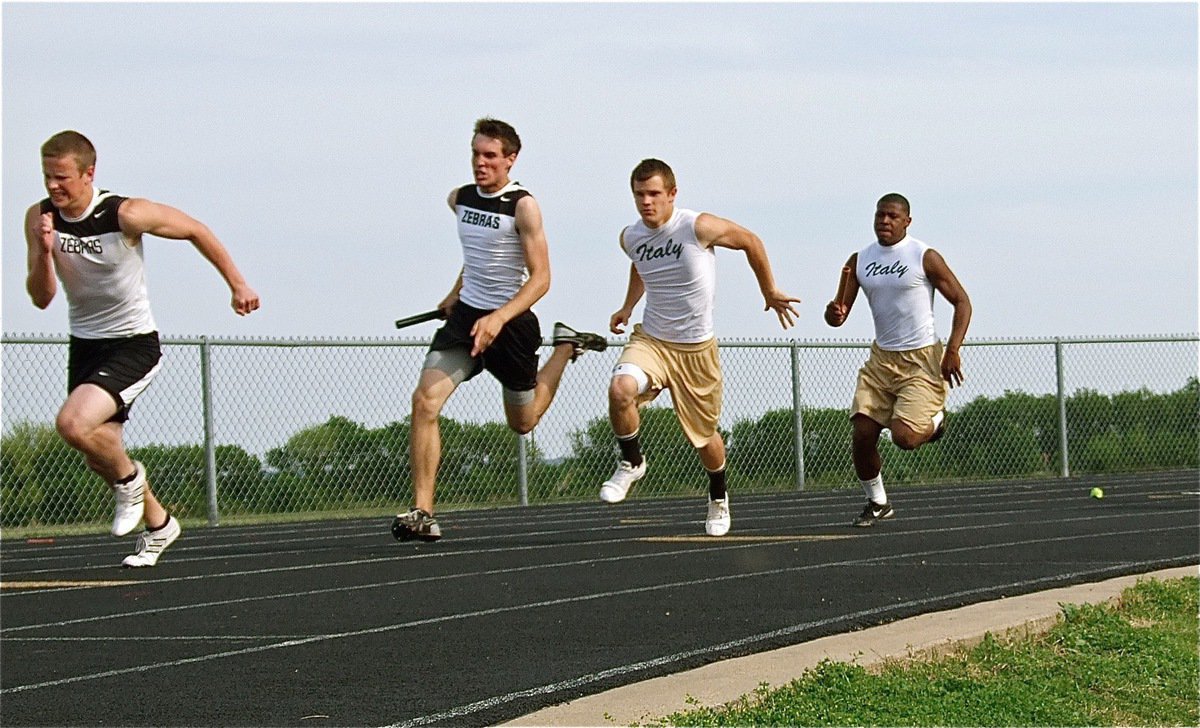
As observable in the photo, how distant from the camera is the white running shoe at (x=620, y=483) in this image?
11.1m

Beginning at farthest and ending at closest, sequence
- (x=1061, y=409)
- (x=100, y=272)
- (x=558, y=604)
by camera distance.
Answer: (x=1061, y=409) < (x=100, y=272) < (x=558, y=604)

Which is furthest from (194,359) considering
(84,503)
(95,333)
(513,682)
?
(513,682)

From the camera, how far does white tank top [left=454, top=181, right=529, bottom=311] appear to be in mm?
10531

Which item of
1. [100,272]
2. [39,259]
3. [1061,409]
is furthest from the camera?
[1061,409]

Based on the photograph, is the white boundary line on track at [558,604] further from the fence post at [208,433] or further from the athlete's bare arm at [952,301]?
the fence post at [208,433]

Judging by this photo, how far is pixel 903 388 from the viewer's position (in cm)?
1267

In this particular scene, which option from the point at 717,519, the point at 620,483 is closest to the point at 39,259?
the point at 620,483

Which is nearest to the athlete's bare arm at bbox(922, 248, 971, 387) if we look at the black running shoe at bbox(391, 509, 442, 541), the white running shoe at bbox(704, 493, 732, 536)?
the white running shoe at bbox(704, 493, 732, 536)

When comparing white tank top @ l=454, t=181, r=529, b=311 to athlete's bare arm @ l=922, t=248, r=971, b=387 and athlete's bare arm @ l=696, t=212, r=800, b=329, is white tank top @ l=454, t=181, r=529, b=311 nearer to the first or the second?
athlete's bare arm @ l=696, t=212, r=800, b=329

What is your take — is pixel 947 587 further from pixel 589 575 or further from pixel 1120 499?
pixel 1120 499

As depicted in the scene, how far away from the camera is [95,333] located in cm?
938

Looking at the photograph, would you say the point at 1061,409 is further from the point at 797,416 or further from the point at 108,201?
the point at 108,201

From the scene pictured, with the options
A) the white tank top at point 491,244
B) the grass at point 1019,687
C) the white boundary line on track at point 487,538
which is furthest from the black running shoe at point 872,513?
the grass at point 1019,687

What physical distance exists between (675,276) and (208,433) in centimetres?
715
